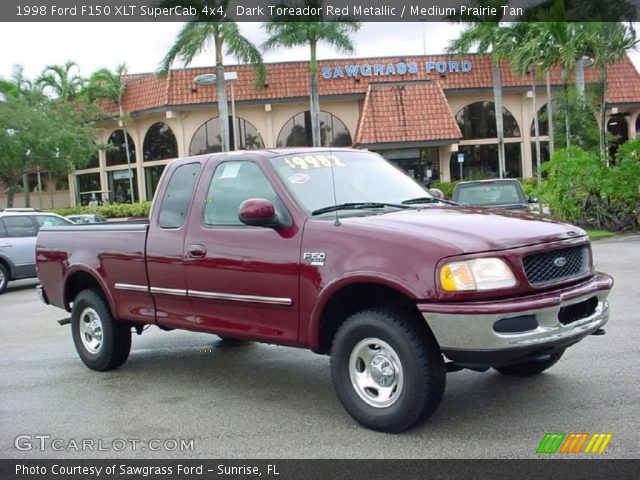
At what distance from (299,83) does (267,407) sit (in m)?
31.7

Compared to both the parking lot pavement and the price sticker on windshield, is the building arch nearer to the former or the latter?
the parking lot pavement

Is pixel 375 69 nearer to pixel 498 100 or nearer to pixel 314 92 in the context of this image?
pixel 314 92

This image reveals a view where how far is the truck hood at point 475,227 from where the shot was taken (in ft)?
14.6

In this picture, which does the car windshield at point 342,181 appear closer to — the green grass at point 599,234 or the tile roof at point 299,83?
the green grass at point 599,234

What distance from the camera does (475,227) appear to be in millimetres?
4648

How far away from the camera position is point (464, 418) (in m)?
5.00

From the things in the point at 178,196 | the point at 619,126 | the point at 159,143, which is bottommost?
the point at 178,196

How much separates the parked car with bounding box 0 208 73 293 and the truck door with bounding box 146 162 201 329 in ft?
32.2

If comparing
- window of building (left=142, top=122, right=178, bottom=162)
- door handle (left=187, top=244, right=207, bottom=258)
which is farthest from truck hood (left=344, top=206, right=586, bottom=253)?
window of building (left=142, top=122, right=178, bottom=162)

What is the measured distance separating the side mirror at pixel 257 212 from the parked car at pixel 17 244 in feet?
37.1

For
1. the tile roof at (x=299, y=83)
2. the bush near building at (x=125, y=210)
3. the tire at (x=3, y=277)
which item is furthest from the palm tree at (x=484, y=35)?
the tire at (x=3, y=277)

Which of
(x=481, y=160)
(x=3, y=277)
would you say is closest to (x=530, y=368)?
(x=3, y=277)

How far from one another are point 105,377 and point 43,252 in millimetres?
1679

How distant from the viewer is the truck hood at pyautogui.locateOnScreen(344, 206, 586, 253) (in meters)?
4.45
